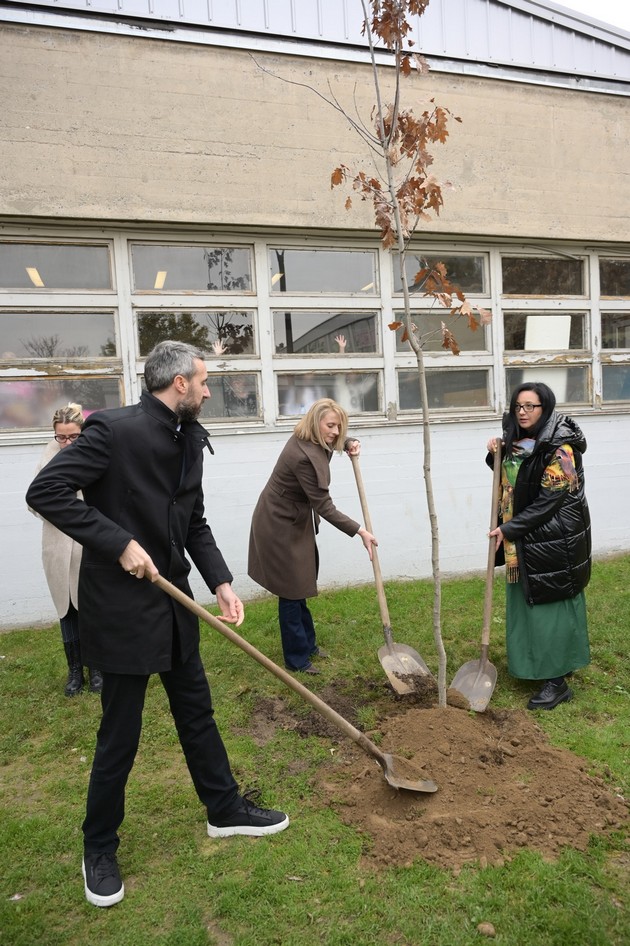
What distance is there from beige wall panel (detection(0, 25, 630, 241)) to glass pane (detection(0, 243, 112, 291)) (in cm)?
39

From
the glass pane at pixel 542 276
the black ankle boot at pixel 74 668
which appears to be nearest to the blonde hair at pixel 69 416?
the black ankle boot at pixel 74 668

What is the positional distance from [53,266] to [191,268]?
124 cm

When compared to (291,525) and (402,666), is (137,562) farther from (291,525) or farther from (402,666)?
(402,666)

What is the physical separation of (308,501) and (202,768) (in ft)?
7.18

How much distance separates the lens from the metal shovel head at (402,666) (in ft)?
13.7

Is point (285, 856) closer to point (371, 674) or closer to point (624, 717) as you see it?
point (371, 674)

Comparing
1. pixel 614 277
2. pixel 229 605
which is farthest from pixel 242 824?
pixel 614 277

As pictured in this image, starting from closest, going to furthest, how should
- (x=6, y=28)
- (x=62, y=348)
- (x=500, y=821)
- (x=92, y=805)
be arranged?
1. (x=92, y=805)
2. (x=500, y=821)
3. (x=6, y=28)
4. (x=62, y=348)

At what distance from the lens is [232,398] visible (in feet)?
21.3

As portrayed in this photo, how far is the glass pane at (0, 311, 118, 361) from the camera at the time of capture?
584 centimetres

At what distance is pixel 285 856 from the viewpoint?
2760 mm

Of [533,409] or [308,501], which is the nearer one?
[533,409]

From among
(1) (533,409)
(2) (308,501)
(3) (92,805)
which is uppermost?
(1) (533,409)

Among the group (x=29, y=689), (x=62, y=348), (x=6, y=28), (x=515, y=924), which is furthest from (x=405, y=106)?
(x=515, y=924)
